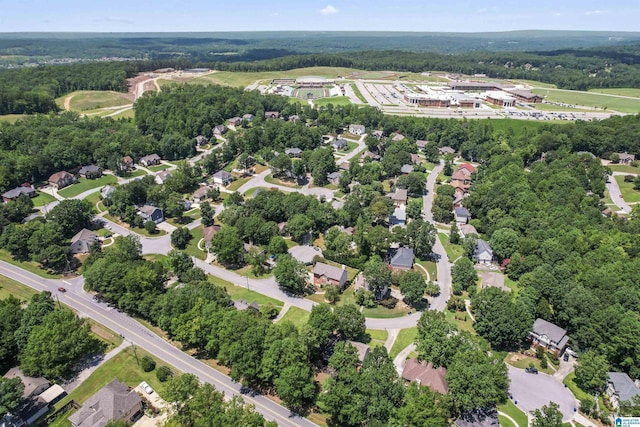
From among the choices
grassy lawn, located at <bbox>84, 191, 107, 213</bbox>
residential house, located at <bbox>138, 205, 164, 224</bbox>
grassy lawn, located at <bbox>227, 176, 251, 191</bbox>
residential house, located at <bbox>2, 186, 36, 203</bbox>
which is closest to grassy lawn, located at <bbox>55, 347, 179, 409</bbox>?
residential house, located at <bbox>138, 205, 164, 224</bbox>

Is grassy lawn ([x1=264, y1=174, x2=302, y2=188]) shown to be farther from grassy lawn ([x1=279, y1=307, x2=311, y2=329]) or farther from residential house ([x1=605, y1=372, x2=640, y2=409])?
residential house ([x1=605, y1=372, x2=640, y2=409])

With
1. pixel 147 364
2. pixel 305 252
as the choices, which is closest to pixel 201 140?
pixel 305 252

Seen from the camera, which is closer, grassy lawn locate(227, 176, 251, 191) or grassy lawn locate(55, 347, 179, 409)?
grassy lawn locate(55, 347, 179, 409)

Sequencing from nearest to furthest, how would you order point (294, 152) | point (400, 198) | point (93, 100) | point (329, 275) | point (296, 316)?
point (296, 316), point (329, 275), point (400, 198), point (294, 152), point (93, 100)

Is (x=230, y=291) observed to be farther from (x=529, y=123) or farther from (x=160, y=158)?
(x=529, y=123)

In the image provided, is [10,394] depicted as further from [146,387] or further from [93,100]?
[93,100]

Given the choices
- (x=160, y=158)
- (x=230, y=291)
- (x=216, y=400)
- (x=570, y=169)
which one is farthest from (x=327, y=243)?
(x=160, y=158)
